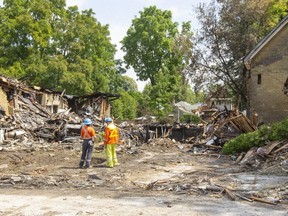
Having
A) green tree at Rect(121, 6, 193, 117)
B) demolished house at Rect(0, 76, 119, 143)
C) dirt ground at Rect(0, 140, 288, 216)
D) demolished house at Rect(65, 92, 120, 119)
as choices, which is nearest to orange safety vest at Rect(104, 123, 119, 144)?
dirt ground at Rect(0, 140, 288, 216)

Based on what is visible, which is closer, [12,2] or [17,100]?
[17,100]

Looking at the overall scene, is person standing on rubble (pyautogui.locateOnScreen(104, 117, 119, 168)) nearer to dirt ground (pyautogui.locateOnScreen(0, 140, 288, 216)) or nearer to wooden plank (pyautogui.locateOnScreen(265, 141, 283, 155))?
dirt ground (pyautogui.locateOnScreen(0, 140, 288, 216))

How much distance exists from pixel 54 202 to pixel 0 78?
1749 centimetres

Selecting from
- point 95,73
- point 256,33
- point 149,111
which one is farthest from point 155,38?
point 256,33

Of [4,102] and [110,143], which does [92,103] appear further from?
[110,143]

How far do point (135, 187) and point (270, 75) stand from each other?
14971 mm

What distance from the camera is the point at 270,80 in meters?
22.1

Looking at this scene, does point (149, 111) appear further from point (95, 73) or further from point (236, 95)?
point (236, 95)

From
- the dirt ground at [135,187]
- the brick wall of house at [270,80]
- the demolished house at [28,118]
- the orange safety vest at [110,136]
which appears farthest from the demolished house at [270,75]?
the orange safety vest at [110,136]

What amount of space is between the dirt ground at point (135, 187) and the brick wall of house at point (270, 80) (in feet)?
26.4

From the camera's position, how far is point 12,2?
3606 cm

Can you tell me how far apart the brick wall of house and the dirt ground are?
8.04 metres

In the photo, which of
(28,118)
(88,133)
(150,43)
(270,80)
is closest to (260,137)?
(88,133)

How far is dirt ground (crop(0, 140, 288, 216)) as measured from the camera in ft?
23.8
